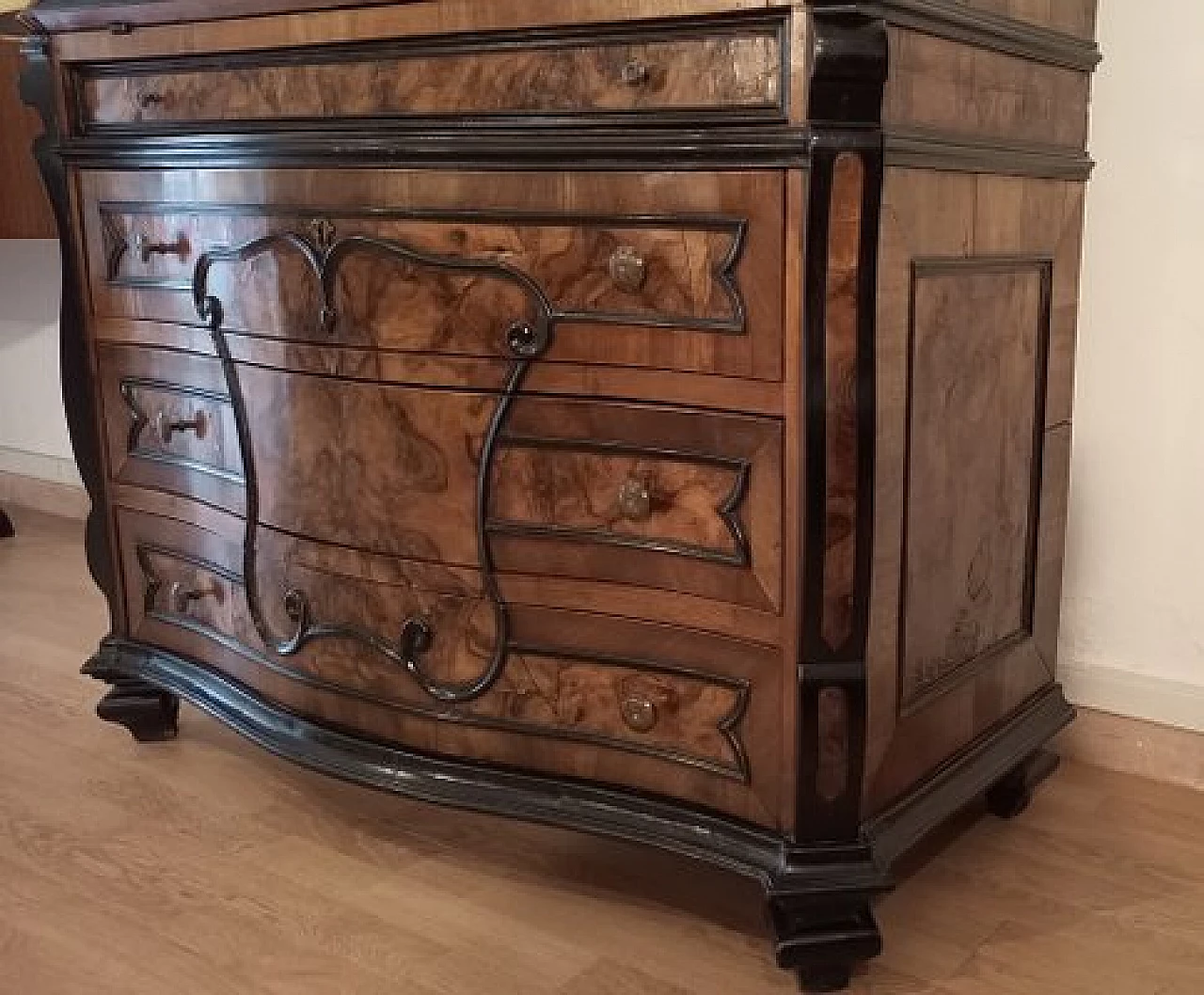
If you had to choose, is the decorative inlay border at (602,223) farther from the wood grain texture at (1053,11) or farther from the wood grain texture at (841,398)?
the wood grain texture at (1053,11)

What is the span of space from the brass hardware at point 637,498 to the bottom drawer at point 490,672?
12 cm

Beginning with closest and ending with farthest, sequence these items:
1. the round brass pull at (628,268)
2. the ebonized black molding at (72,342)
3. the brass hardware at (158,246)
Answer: the round brass pull at (628,268) → the brass hardware at (158,246) → the ebonized black molding at (72,342)

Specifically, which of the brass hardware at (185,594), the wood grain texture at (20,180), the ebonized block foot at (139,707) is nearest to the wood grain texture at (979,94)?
the brass hardware at (185,594)

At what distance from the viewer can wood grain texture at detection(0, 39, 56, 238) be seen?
2660mm

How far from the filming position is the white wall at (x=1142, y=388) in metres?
1.60

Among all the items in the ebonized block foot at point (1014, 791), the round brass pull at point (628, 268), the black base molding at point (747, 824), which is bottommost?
the ebonized block foot at point (1014, 791)

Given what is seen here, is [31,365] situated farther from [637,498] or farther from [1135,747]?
[1135,747]

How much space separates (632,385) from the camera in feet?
4.09

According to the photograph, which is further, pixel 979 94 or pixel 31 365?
pixel 31 365

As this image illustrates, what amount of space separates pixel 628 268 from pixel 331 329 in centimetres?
38

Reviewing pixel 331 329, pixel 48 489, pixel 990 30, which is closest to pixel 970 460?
pixel 990 30

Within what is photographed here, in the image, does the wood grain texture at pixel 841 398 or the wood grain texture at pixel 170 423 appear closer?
the wood grain texture at pixel 841 398

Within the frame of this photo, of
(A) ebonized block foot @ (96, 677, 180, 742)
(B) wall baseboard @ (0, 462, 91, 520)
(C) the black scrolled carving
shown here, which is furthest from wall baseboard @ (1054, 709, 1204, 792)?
(B) wall baseboard @ (0, 462, 91, 520)

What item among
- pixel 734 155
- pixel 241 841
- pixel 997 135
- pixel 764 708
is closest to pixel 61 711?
pixel 241 841
